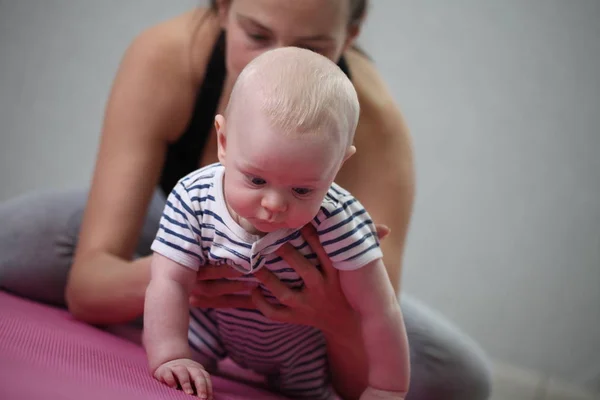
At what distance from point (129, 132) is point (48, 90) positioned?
1.01 metres

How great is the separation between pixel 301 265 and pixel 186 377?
188 millimetres

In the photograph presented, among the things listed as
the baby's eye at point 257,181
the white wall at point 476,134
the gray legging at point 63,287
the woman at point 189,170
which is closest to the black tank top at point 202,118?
the woman at point 189,170

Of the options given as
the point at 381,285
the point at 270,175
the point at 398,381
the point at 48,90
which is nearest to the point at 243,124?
the point at 270,175

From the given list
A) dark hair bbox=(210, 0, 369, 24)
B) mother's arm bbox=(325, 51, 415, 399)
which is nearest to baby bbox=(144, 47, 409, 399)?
mother's arm bbox=(325, 51, 415, 399)

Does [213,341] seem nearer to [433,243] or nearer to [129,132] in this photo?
[129,132]

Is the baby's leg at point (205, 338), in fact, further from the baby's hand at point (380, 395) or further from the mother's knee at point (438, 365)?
the mother's knee at point (438, 365)

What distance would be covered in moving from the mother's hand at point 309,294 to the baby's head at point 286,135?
12 centimetres

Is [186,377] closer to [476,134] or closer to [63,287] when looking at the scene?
[63,287]

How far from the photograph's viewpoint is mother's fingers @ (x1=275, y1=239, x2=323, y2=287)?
0.88 meters

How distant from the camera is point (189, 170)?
4.14ft

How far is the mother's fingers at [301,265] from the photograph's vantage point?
877mm

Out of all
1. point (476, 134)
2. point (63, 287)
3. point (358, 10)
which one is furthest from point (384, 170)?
point (476, 134)

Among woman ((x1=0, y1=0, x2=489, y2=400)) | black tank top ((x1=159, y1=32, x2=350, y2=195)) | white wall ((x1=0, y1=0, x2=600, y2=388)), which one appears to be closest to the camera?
woman ((x1=0, y1=0, x2=489, y2=400))

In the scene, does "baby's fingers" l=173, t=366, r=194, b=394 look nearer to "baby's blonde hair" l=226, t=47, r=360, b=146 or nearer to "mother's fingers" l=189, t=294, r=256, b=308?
"mother's fingers" l=189, t=294, r=256, b=308
